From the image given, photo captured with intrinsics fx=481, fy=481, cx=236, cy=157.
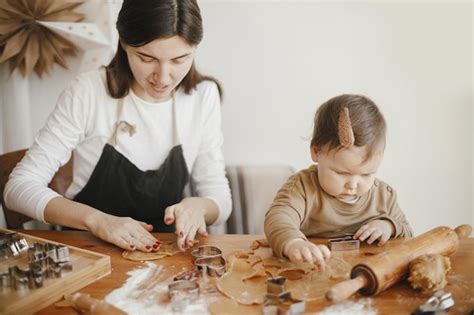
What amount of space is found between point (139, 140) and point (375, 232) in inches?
22.3

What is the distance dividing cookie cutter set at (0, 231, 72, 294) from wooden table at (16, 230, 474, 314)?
0.05 m

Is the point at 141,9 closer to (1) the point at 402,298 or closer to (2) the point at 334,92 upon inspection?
(2) the point at 334,92

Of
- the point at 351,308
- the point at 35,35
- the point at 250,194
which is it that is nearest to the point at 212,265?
the point at 351,308

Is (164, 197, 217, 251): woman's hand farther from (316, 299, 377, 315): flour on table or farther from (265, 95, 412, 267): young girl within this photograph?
(316, 299, 377, 315): flour on table

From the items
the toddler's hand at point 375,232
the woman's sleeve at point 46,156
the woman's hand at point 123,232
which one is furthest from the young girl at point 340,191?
the woman's sleeve at point 46,156

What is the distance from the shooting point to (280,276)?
70 cm

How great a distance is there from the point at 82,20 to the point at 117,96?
13.7 inches

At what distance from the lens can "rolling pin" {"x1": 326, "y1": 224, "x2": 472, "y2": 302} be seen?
1.97 ft

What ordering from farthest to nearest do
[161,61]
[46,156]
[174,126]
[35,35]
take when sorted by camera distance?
[35,35] < [174,126] < [46,156] < [161,61]

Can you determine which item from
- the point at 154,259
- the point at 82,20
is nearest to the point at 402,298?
the point at 154,259

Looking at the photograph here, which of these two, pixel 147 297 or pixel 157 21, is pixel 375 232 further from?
pixel 157 21

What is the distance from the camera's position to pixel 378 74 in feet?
3.86

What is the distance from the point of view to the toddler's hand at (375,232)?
0.84 metres

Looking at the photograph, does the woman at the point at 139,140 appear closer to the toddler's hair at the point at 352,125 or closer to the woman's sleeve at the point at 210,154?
the woman's sleeve at the point at 210,154
